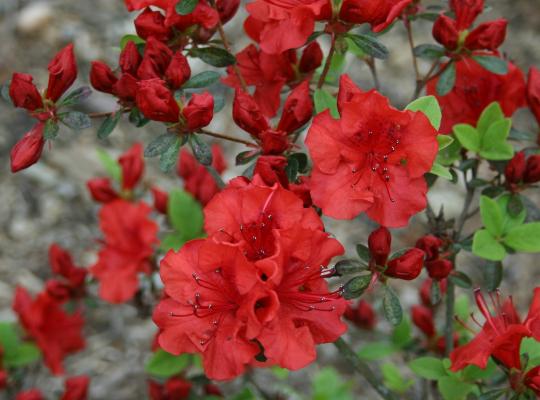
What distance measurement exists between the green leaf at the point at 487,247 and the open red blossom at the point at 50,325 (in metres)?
1.42

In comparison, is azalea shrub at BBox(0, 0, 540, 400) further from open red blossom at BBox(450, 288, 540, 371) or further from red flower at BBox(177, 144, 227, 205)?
red flower at BBox(177, 144, 227, 205)

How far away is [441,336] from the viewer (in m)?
2.45

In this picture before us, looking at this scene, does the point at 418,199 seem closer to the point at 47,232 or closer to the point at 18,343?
A: the point at 18,343

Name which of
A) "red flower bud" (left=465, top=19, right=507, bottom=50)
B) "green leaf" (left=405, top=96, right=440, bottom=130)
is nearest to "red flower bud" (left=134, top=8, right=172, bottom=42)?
"green leaf" (left=405, top=96, right=440, bottom=130)

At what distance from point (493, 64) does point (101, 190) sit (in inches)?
50.3

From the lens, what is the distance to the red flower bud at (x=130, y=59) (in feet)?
5.54

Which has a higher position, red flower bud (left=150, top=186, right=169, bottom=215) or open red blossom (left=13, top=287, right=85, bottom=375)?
red flower bud (left=150, top=186, right=169, bottom=215)

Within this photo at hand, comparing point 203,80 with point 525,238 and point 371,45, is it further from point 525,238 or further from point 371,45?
point 525,238

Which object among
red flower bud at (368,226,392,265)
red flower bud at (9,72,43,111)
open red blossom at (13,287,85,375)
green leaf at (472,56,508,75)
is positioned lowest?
open red blossom at (13,287,85,375)

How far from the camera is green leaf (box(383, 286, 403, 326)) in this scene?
161cm

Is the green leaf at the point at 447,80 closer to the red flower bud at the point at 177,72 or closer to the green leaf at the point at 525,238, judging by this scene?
the green leaf at the point at 525,238

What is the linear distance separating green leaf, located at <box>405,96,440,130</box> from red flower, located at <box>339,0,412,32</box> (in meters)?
0.16

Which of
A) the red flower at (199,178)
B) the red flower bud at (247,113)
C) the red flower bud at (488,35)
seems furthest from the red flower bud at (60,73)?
the red flower bud at (488,35)

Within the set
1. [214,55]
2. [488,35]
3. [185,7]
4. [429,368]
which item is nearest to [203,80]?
[214,55]
